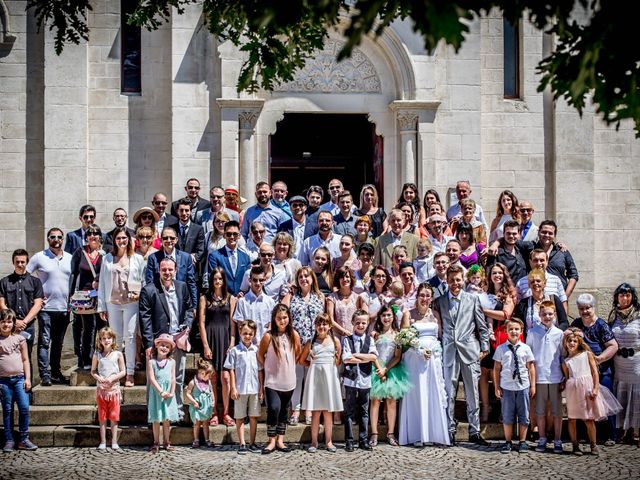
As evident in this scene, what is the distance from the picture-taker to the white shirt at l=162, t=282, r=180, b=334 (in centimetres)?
1074

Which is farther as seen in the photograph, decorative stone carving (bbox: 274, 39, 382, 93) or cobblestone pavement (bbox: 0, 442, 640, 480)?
decorative stone carving (bbox: 274, 39, 382, 93)

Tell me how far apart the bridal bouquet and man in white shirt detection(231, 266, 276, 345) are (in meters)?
1.49

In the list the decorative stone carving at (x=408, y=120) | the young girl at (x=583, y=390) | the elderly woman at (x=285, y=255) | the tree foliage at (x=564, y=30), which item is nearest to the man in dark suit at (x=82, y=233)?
the elderly woman at (x=285, y=255)

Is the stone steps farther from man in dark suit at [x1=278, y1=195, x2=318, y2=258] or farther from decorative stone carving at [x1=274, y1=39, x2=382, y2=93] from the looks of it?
decorative stone carving at [x1=274, y1=39, x2=382, y2=93]

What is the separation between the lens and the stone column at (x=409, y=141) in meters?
15.7

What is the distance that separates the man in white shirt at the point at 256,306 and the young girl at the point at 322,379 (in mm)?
616

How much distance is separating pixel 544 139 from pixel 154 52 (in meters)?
6.94

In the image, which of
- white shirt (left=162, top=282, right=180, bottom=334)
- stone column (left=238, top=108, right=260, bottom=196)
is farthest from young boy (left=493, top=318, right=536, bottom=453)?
stone column (left=238, top=108, right=260, bottom=196)

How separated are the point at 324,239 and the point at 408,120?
480cm

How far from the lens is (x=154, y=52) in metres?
15.8

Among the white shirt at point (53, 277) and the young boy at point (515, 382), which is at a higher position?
the white shirt at point (53, 277)

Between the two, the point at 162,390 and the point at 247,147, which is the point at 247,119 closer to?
the point at 247,147

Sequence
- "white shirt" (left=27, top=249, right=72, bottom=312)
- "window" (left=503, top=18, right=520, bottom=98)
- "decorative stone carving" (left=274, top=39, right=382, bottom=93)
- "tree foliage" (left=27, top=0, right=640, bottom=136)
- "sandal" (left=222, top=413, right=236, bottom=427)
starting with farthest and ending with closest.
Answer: "window" (left=503, top=18, right=520, bottom=98)
"decorative stone carving" (left=274, top=39, right=382, bottom=93)
"white shirt" (left=27, top=249, right=72, bottom=312)
"sandal" (left=222, top=413, right=236, bottom=427)
"tree foliage" (left=27, top=0, right=640, bottom=136)

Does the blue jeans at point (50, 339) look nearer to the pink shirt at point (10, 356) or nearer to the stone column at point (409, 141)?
the pink shirt at point (10, 356)
